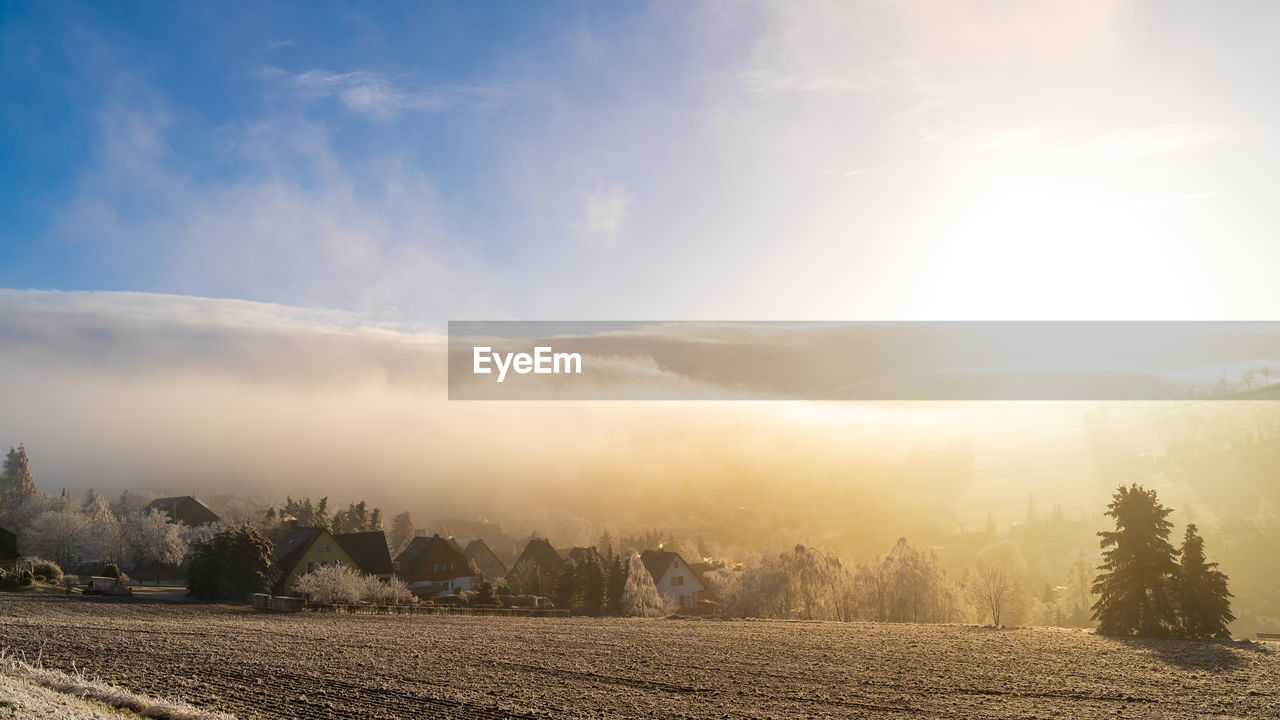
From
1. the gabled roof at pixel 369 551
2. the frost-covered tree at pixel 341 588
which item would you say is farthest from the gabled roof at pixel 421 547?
the frost-covered tree at pixel 341 588

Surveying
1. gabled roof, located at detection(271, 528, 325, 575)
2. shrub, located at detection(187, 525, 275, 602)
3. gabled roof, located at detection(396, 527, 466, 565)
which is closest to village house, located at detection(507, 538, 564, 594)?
gabled roof, located at detection(396, 527, 466, 565)

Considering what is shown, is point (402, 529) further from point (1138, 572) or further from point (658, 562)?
point (1138, 572)

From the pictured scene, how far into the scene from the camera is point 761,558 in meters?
70.0

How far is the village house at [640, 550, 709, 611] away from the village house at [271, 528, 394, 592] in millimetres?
27465

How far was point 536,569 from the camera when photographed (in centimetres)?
8850

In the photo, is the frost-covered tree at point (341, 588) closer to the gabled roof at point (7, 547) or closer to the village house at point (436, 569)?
the village house at point (436, 569)

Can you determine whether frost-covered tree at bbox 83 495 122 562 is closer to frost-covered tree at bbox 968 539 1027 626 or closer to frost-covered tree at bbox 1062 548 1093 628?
frost-covered tree at bbox 968 539 1027 626

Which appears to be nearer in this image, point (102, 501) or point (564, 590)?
point (564, 590)

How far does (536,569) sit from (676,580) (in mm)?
15892

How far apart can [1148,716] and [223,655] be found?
2792cm

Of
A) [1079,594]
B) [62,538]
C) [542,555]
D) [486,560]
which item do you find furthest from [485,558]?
[1079,594]

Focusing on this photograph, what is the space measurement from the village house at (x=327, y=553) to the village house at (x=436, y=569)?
230 inches

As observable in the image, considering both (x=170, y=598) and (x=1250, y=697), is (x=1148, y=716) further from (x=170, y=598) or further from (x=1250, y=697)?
(x=170, y=598)

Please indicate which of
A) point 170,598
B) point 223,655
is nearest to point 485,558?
point 170,598
